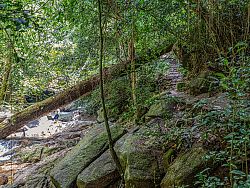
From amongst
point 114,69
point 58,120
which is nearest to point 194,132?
point 114,69

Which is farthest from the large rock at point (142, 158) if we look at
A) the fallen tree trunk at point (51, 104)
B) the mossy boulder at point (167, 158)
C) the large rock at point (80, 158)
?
the fallen tree trunk at point (51, 104)

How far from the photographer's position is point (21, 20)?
4.82 ft

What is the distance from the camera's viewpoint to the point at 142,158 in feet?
10.8

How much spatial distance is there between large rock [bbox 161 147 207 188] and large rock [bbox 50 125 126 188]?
1.44 m

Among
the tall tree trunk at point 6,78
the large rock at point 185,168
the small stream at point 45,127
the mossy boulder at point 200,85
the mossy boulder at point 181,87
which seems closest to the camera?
the large rock at point 185,168

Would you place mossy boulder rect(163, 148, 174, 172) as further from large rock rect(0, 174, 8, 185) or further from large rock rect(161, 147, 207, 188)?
large rock rect(0, 174, 8, 185)

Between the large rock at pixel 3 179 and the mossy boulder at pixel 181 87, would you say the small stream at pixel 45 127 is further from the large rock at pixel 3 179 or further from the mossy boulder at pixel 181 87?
the mossy boulder at pixel 181 87

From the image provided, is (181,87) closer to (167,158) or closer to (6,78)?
(167,158)

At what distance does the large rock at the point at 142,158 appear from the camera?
3.08 m

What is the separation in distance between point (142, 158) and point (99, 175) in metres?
0.69

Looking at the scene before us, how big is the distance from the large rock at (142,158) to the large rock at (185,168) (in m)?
0.23

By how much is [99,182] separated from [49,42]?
120 inches

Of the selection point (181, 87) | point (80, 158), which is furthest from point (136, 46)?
point (80, 158)

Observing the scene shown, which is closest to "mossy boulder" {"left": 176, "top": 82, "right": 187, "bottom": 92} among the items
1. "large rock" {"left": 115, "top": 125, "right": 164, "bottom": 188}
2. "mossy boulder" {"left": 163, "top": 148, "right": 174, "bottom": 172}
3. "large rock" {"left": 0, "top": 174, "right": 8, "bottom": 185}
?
"large rock" {"left": 115, "top": 125, "right": 164, "bottom": 188}
